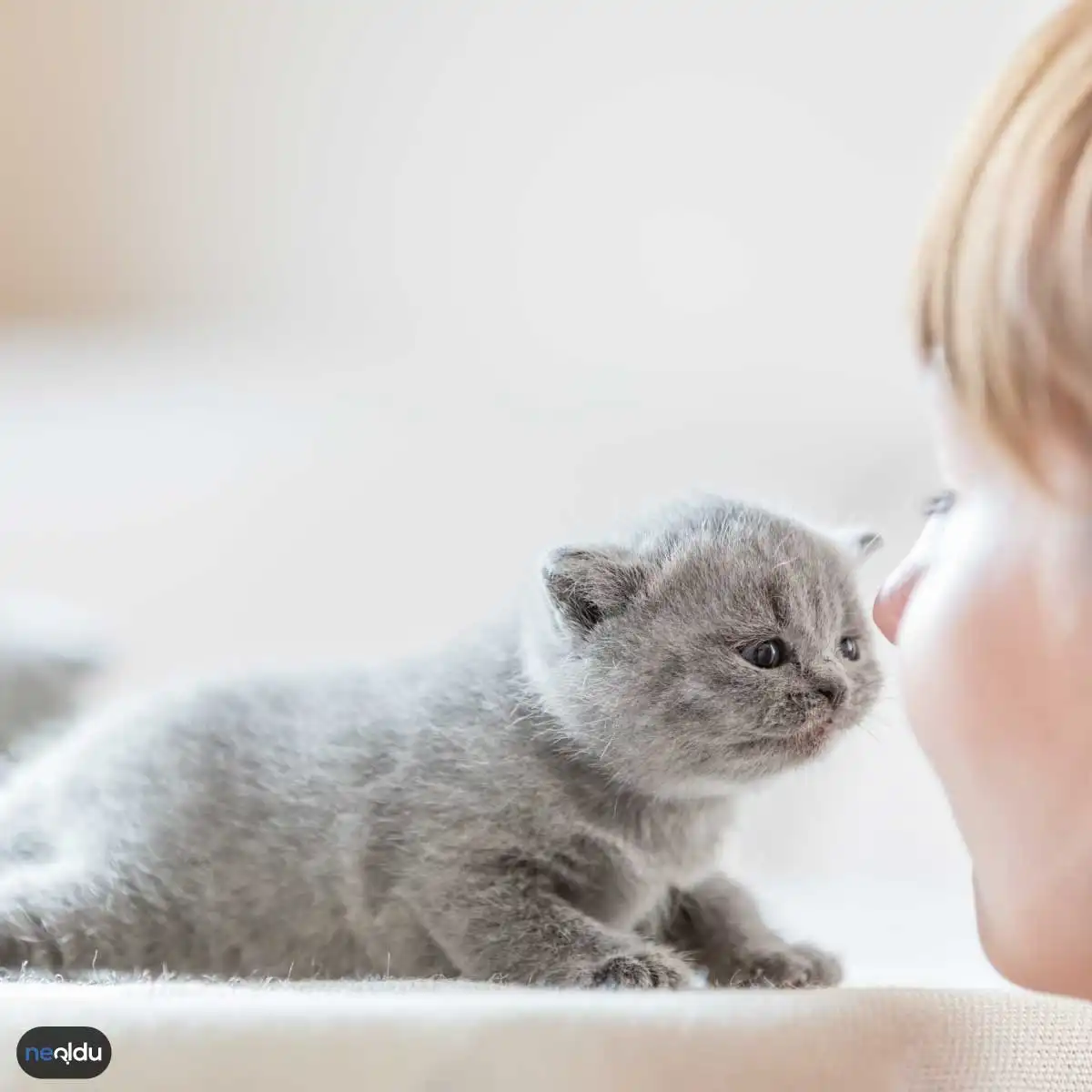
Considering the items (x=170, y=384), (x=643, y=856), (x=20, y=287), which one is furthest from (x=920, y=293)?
(x=20, y=287)

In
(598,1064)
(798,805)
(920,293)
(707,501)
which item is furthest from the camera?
(798,805)

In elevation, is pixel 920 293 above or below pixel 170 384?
above

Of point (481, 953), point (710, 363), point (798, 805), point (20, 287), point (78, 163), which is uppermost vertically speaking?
point (78, 163)

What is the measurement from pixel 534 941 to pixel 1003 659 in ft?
0.99

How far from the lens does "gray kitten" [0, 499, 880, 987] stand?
2.39 feet

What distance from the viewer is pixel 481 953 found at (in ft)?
2.37

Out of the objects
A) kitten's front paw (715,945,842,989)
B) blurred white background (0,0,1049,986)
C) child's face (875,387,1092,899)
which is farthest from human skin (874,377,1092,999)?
blurred white background (0,0,1049,986)

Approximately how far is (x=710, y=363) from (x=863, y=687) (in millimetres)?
541

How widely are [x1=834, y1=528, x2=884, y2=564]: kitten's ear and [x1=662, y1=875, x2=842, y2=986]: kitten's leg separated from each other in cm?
24

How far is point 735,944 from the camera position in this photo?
2.63ft

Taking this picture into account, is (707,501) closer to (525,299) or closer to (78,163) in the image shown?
(525,299)

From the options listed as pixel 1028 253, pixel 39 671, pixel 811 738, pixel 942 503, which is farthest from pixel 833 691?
pixel 39 671

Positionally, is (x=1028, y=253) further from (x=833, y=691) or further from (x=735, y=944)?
(x=735, y=944)

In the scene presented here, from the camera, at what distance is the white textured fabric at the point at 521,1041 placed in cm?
57
